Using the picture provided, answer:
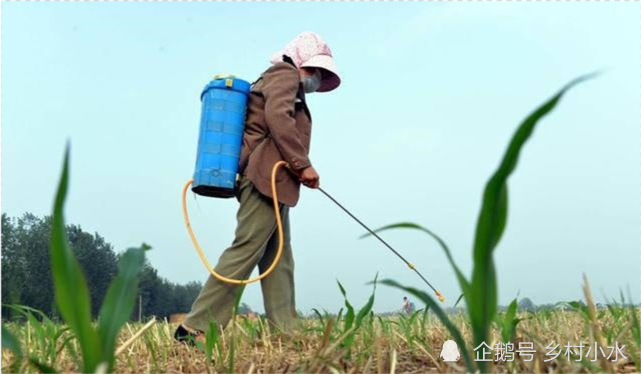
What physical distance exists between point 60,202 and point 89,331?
20 centimetres

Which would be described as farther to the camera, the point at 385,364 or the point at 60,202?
the point at 385,364

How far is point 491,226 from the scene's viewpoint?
82 cm

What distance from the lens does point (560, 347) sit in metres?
1.46

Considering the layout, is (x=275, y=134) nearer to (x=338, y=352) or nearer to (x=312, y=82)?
(x=312, y=82)

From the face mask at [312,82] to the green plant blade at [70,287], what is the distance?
2546mm

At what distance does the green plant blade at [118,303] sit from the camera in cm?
87

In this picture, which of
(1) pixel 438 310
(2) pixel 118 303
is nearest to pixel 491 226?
(1) pixel 438 310

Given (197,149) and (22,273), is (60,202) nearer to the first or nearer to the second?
(197,149)

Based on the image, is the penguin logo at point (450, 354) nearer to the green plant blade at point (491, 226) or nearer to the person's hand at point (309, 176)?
the green plant blade at point (491, 226)

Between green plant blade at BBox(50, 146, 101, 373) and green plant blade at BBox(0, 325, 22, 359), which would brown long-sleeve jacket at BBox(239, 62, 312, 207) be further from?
green plant blade at BBox(50, 146, 101, 373)

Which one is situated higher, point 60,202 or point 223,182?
point 223,182

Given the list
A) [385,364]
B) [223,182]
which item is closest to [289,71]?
[223,182]

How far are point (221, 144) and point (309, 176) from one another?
452 mm

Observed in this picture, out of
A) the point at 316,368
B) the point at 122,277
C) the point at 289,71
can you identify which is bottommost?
the point at 316,368
